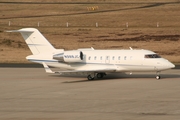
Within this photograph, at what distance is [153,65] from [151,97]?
988 cm

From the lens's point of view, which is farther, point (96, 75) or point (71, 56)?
point (96, 75)

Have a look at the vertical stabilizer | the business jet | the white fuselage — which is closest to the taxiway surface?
the business jet

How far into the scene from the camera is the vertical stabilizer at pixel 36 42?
42.0 metres

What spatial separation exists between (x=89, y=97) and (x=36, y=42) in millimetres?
13228

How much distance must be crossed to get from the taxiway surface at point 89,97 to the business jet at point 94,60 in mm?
869

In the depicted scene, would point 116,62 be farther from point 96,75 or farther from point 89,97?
point 89,97

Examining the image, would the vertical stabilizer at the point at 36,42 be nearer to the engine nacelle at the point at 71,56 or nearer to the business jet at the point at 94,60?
the business jet at the point at 94,60

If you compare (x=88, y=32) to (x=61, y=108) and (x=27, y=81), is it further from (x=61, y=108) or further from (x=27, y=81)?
(x=61, y=108)

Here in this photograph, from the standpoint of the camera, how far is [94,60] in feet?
134

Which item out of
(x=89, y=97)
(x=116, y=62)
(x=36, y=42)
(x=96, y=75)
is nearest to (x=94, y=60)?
(x=96, y=75)

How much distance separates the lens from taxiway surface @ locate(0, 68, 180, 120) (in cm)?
2414

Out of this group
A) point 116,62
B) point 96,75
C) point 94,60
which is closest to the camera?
point 116,62

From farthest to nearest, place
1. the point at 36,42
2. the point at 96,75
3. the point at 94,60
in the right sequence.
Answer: the point at 36,42 < the point at 96,75 < the point at 94,60

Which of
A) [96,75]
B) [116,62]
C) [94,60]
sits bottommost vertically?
[96,75]
